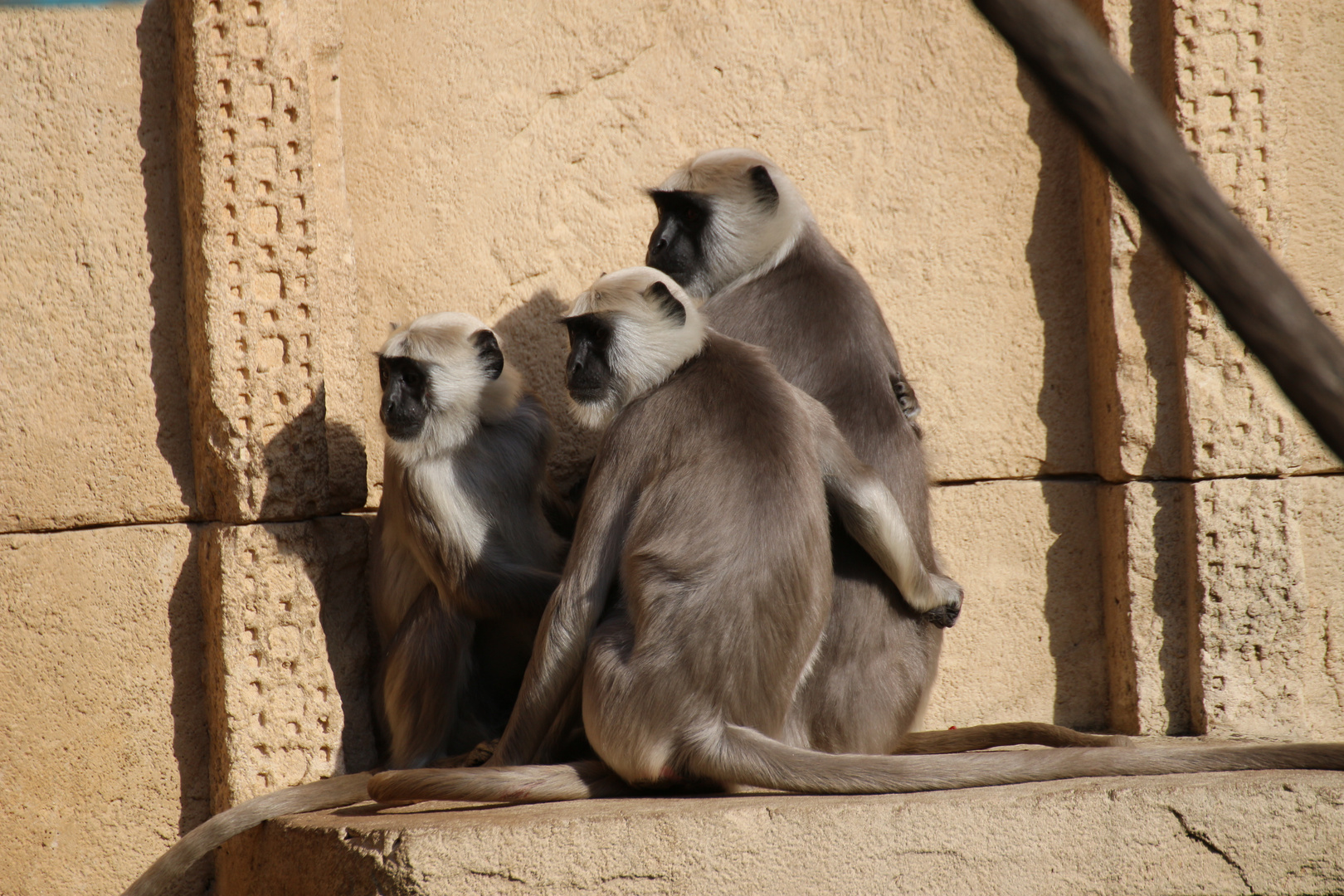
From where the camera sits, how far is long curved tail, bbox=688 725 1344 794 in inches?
Result: 97.3

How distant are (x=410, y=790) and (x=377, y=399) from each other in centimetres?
148

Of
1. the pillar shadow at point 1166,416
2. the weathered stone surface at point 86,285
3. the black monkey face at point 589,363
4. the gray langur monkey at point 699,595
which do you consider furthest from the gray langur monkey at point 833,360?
the weathered stone surface at point 86,285

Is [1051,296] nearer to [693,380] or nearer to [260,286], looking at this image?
[693,380]

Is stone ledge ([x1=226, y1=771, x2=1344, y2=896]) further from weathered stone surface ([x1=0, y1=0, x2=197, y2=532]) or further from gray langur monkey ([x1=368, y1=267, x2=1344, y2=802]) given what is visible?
weathered stone surface ([x1=0, y1=0, x2=197, y2=532])

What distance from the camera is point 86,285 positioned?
339 cm

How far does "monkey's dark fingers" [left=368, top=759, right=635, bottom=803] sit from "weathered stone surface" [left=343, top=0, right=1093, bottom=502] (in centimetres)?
131

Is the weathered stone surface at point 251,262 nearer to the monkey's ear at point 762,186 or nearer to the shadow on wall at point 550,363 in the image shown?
the shadow on wall at point 550,363

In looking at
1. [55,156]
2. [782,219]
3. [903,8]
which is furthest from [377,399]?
[903,8]

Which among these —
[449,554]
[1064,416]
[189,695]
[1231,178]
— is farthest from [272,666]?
[1231,178]

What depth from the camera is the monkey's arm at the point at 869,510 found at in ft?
9.48

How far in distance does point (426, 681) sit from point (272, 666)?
50 cm

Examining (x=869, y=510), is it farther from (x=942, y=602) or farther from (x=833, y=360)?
(x=833, y=360)

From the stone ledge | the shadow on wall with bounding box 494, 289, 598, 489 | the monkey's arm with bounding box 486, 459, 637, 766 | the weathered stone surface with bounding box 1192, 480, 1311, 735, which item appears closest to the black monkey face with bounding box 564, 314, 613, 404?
the monkey's arm with bounding box 486, 459, 637, 766

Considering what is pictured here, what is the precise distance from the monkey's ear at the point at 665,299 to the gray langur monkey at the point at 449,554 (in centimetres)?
55
